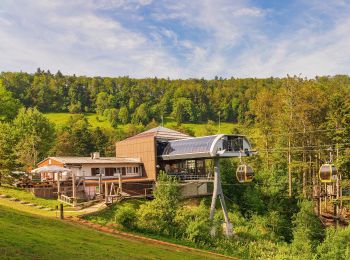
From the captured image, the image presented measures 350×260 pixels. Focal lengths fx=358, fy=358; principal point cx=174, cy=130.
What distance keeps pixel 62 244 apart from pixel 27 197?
1796cm

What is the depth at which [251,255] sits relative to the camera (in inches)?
1197

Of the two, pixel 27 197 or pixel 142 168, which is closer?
pixel 27 197

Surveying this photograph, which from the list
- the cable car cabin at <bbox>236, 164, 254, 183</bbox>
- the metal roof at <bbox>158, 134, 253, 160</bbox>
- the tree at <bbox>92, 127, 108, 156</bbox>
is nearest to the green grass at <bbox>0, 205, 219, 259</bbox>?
the cable car cabin at <bbox>236, 164, 254, 183</bbox>

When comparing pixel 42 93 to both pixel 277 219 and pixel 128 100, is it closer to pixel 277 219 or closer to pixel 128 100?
pixel 128 100

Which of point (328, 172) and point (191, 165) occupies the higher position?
point (328, 172)

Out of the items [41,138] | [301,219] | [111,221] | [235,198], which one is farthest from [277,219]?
[41,138]

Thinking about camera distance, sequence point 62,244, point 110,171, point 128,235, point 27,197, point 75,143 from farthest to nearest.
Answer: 1. point 75,143
2. point 110,171
3. point 27,197
4. point 128,235
5. point 62,244

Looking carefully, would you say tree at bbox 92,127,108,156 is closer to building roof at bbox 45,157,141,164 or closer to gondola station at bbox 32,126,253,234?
gondola station at bbox 32,126,253,234

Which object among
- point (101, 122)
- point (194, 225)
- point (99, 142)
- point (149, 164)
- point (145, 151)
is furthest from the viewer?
point (101, 122)

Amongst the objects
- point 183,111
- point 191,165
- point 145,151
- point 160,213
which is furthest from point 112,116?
point 160,213

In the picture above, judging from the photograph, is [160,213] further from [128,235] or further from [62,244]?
[62,244]

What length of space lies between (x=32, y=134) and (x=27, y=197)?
1103 inches

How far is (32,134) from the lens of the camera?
197 feet

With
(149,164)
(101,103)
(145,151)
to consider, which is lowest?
(149,164)
